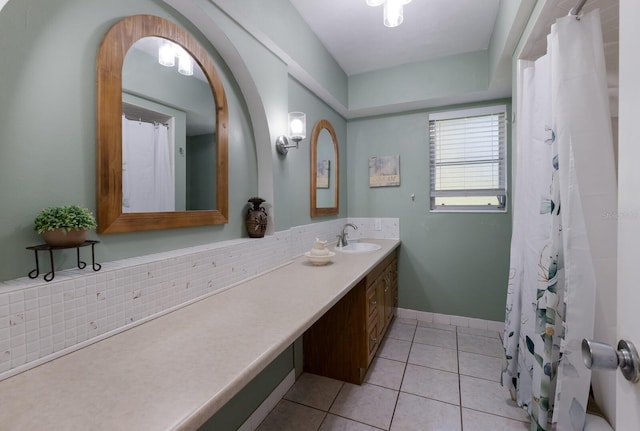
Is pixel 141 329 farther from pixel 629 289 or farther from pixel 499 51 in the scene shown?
pixel 499 51

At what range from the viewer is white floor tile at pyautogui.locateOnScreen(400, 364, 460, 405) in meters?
1.87

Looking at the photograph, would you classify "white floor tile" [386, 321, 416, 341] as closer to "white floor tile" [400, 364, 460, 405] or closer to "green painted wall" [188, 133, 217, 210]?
"white floor tile" [400, 364, 460, 405]

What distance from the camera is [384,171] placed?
10.4 ft

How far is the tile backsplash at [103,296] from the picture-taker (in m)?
0.77

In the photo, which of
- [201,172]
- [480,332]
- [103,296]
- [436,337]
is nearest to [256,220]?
[201,172]

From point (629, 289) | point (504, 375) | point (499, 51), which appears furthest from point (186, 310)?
point (499, 51)

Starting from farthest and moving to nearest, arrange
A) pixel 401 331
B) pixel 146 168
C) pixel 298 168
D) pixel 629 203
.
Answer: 1. pixel 401 331
2. pixel 298 168
3. pixel 146 168
4. pixel 629 203

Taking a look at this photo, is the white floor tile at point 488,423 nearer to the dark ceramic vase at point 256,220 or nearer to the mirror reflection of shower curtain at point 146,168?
the dark ceramic vase at point 256,220

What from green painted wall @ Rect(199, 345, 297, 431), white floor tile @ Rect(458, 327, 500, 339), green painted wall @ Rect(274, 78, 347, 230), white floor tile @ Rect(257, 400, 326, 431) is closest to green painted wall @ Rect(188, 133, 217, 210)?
green painted wall @ Rect(274, 78, 347, 230)

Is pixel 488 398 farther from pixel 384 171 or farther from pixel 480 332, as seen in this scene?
pixel 384 171

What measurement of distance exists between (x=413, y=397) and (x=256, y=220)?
5.07 feet

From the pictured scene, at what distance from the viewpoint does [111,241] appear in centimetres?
107

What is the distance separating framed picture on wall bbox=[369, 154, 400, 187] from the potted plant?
2.74m

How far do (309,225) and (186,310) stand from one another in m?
1.36
